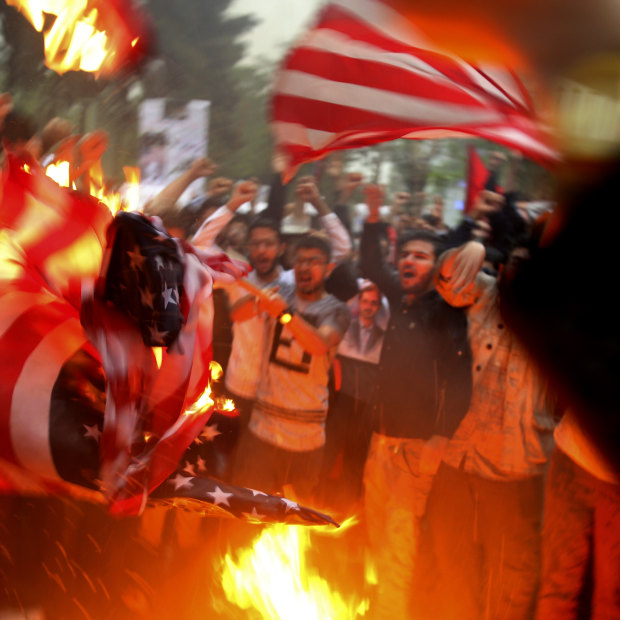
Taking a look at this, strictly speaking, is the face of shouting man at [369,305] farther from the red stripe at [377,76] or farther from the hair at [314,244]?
the red stripe at [377,76]

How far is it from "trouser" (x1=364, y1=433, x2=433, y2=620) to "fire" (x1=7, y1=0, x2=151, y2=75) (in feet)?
3.20

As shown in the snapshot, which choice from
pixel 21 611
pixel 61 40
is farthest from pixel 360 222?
pixel 21 611

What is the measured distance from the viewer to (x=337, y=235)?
1.44 m

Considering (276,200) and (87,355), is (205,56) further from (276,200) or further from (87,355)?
(87,355)

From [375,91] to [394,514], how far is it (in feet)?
2.93

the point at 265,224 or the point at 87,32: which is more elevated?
the point at 87,32

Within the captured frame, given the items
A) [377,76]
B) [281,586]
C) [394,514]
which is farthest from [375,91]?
[281,586]

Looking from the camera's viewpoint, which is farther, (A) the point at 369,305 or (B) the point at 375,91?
(A) the point at 369,305

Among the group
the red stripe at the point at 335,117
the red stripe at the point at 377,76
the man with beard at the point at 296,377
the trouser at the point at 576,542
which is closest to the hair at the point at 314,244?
the man with beard at the point at 296,377

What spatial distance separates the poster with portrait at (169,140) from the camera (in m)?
1.37

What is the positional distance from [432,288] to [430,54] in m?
0.47

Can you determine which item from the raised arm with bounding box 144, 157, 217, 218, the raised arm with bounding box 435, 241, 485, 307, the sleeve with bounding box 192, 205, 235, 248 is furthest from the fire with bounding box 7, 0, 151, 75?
the raised arm with bounding box 435, 241, 485, 307

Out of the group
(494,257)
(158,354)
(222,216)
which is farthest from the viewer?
(222,216)

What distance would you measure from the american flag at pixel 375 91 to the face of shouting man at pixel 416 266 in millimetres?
224
